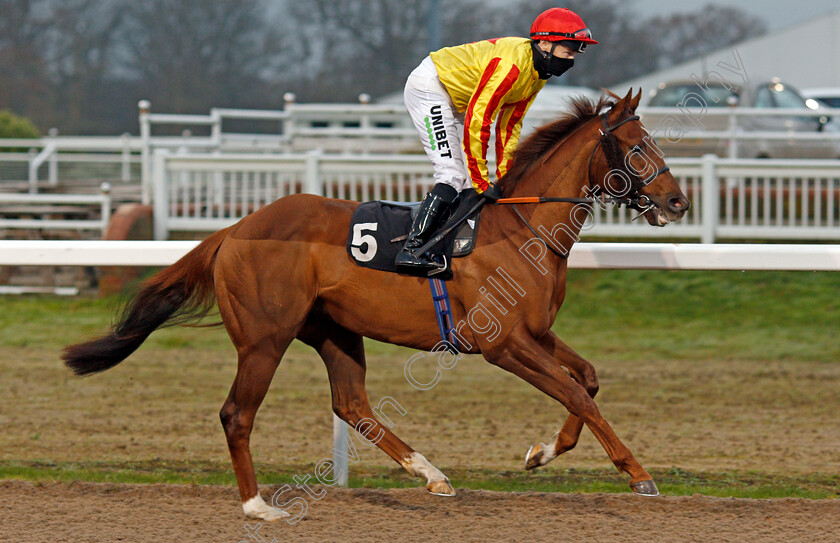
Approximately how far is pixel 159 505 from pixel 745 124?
33.4 ft

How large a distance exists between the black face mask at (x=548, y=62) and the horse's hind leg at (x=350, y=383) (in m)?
1.34

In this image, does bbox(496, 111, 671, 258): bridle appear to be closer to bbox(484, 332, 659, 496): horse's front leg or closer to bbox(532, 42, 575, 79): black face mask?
bbox(532, 42, 575, 79): black face mask

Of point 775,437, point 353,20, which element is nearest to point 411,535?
point 775,437

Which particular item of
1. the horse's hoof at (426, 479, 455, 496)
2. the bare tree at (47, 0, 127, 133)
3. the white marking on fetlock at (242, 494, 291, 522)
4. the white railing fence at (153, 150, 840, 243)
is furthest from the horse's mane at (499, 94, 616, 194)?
the bare tree at (47, 0, 127, 133)

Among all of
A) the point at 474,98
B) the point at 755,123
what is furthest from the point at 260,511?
the point at 755,123

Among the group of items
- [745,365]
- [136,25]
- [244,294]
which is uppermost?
[136,25]

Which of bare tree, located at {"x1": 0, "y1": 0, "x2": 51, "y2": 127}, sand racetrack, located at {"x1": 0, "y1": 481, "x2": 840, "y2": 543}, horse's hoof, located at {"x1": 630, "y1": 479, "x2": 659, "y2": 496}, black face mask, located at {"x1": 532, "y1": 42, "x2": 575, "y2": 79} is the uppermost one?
bare tree, located at {"x1": 0, "y1": 0, "x2": 51, "y2": 127}

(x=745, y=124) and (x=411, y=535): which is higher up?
(x=745, y=124)

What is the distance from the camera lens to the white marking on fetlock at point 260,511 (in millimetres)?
3730

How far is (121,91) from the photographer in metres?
40.2

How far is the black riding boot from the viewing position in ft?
12.2

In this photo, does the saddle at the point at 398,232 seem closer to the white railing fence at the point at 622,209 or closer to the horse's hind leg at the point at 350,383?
the horse's hind leg at the point at 350,383

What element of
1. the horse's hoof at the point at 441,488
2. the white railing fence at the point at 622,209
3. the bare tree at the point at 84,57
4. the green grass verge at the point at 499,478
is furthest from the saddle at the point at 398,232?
the bare tree at the point at 84,57

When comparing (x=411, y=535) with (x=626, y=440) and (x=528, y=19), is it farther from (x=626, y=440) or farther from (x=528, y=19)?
(x=528, y=19)
